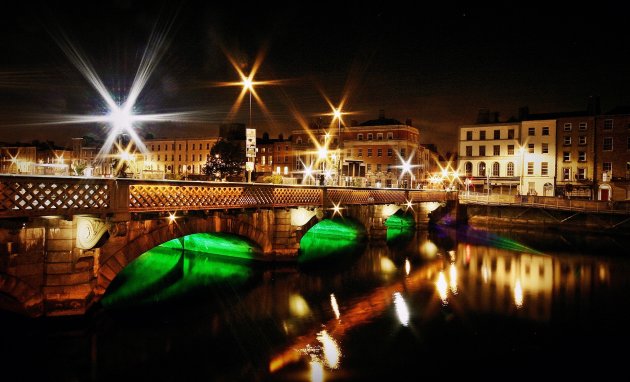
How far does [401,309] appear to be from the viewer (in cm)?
2116

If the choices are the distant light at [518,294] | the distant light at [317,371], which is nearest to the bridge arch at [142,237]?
the distant light at [317,371]

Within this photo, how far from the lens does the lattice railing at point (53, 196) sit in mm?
12570

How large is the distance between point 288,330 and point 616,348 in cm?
1239

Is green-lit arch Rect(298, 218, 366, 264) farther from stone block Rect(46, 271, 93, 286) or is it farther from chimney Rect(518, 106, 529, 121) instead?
chimney Rect(518, 106, 529, 121)

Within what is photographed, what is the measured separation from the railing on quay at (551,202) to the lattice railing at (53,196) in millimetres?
55763

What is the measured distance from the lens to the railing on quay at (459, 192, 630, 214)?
5238 centimetres

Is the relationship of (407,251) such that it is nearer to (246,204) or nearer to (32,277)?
(246,204)

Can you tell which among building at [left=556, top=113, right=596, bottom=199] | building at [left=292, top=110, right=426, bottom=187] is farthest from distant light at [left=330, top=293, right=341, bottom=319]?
building at [left=292, top=110, right=426, bottom=187]

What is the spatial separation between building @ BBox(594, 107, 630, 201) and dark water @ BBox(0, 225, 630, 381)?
145 ft

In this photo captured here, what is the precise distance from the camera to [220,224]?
21578 mm

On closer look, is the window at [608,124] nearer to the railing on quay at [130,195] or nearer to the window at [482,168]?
the window at [482,168]

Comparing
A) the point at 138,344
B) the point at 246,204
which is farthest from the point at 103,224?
the point at 246,204

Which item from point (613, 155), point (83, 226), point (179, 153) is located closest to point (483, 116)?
point (613, 155)

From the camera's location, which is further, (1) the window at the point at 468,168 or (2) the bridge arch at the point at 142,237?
(1) the window at the point at 468,168
